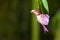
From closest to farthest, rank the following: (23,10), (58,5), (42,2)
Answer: (42,2) < (58,5) < (23,10)

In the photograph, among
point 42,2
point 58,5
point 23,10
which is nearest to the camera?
point 42,2

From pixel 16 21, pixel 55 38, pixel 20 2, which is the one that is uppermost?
pixel 20 2

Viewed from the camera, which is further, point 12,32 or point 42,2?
point 12,32

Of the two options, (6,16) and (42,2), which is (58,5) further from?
(42,2)

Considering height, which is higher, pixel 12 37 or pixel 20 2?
pixel 20 2

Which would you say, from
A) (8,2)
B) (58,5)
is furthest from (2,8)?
(58,5)

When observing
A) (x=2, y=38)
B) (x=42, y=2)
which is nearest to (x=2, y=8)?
(x=2, y=38)

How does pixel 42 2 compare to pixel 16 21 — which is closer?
pixel 42 2

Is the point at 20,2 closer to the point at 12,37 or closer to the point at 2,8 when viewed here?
the point at 2,8

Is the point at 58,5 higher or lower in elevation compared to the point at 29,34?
higher
